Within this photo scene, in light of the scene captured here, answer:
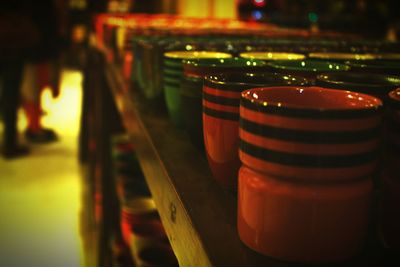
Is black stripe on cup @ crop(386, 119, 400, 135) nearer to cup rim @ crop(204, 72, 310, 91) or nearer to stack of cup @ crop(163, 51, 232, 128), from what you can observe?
cup rim @ crop(204, 72, 310, 91)

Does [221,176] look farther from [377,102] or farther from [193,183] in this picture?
[377,102]

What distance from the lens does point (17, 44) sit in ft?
13.5

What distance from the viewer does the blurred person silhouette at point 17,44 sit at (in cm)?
402

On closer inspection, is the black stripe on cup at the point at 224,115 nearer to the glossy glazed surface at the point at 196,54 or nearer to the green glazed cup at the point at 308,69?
the green glazed cup at the point at 308,69

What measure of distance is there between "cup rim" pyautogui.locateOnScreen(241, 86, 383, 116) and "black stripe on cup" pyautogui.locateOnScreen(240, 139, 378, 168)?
0.13ft

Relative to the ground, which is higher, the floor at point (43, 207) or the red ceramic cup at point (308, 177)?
the red ceramic cup at point (308, 177)

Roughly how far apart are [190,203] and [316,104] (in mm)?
198

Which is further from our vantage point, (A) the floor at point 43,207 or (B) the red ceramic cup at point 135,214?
(A) the floor at point 43,207

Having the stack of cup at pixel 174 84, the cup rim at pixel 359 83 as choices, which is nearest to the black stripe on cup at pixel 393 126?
the cup rim at pixel 359 83

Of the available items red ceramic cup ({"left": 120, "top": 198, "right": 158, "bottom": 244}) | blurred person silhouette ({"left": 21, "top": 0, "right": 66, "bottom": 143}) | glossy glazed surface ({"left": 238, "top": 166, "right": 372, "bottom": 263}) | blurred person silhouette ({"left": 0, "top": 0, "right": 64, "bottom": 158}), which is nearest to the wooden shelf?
glossy glazed surface ({"left": 238, "top": 166, "right": 372, "bottom": 263})

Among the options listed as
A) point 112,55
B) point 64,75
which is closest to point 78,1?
point 64,75

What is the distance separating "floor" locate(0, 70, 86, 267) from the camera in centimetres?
258

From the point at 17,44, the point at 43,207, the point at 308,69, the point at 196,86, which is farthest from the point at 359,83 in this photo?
the point at 17,44

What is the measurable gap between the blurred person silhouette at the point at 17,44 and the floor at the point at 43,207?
0.86ft
